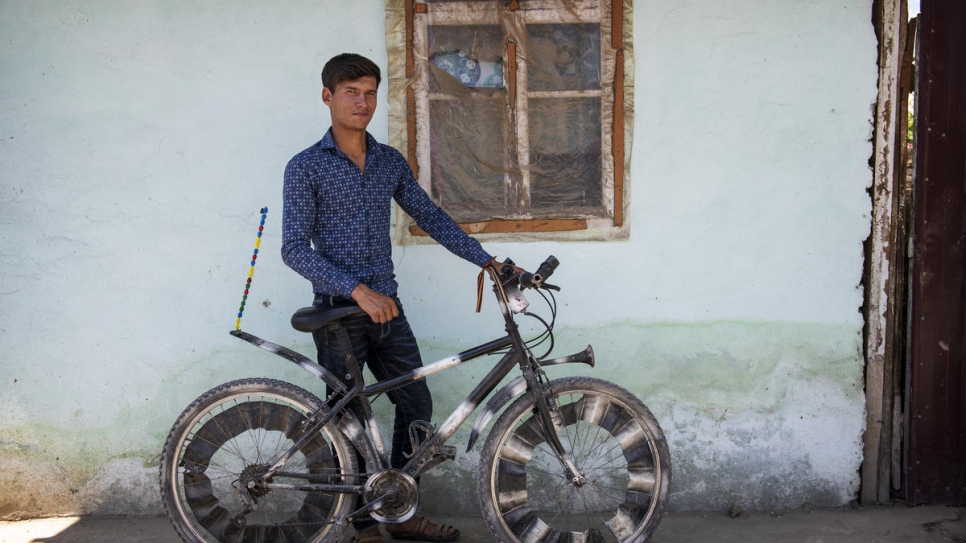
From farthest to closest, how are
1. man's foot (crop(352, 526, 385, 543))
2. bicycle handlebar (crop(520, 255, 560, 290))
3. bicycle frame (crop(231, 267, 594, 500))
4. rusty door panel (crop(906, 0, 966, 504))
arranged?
rusty door panel (crop(906, 0, 966, 504)), man's foot (crop(352, 526, 385, 543)), bicycle frame (crop(231, 267, 594, 500)), bicycle handlebar (crop(520, 255, 560, 290))

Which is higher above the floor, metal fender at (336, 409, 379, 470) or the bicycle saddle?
the bicycle saddle

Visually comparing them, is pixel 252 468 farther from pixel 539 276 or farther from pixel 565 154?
pixel 565 154

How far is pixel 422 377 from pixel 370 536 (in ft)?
2.70

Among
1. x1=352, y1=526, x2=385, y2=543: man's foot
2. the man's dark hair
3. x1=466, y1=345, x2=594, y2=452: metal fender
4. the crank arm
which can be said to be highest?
the man's dark hair

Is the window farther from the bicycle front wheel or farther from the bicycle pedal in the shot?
the bicycle pedal

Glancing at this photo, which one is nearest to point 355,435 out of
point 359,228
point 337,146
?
point 359,228

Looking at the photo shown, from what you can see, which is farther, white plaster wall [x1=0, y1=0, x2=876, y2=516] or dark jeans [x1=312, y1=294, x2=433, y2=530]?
white plaster wall [x1=0, y1=0, x2=876, y2=516]

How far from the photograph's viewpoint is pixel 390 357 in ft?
11.6

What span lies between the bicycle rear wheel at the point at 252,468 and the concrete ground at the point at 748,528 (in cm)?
57

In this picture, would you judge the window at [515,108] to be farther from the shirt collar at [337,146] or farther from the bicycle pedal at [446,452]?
the bicycle pedal at [446,452]

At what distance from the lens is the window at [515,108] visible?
13.0 feet

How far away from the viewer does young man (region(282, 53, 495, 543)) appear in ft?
10.5

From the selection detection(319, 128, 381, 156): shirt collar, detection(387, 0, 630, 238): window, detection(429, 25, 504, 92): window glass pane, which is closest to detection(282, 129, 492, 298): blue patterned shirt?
detection(319, 128, 381, 156): shirt collar

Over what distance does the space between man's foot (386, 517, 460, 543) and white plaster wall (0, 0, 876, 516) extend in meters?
0.43
